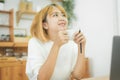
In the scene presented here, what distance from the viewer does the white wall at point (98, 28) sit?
3.02 metres

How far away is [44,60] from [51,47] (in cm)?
10

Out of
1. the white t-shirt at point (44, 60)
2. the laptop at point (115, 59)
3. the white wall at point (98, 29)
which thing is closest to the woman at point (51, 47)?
the white t-shirt at point (44, 60)

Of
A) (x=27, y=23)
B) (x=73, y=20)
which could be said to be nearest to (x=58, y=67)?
(x=27, y=23)

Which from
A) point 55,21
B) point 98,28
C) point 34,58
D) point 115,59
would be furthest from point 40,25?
point 98,28

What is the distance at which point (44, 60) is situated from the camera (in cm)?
140

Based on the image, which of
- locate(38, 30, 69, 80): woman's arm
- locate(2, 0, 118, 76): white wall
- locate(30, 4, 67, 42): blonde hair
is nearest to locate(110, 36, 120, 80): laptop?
locate(38, 30, 69, 80): woman's arm

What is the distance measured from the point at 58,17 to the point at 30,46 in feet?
0.93

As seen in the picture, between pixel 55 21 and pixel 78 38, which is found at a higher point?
pixel 55 21

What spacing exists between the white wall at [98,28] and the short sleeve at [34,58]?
1.79 metres

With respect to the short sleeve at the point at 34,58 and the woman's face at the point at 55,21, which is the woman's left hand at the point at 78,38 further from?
the short sleeve at the point at 34,58

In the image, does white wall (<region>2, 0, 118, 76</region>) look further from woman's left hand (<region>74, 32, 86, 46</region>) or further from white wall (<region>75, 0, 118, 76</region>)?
woman's left hand (<region>74, 32, 86, 46</region>)

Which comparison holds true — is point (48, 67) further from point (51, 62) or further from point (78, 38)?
point (78, 38)

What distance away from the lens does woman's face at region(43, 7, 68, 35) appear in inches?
55.6

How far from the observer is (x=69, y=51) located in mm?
1528
